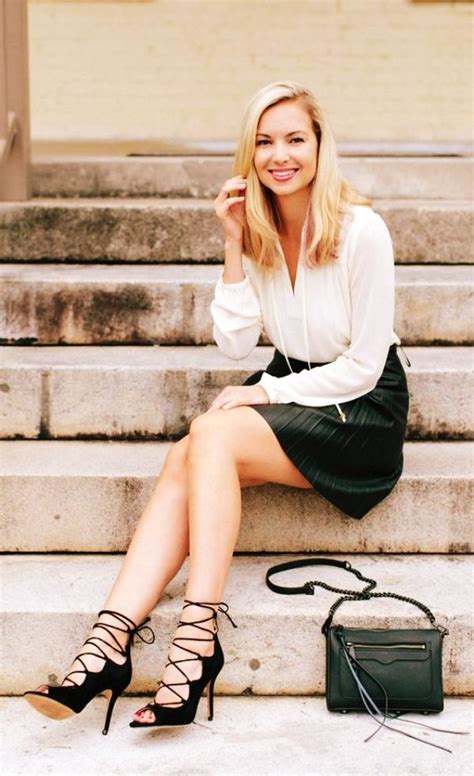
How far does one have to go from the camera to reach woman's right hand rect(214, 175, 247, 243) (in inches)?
110

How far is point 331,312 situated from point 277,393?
291 mm

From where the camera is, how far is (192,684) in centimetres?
238

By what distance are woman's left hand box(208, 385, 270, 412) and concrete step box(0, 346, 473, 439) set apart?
0.50 metres

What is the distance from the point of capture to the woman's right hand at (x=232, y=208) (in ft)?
9.16

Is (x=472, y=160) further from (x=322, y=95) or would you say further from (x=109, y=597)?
(x=109, y=597)

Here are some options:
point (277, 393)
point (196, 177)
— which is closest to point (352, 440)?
point (277, 393)

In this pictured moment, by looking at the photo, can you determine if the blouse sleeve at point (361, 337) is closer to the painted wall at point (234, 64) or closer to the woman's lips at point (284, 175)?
the woman's lips at point (284, 175)

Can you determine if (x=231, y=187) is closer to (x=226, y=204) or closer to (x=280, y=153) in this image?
(x=226, y=204)

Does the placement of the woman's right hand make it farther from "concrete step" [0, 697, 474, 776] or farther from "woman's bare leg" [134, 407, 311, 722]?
"concrete step" [0, 697, 474, 776]

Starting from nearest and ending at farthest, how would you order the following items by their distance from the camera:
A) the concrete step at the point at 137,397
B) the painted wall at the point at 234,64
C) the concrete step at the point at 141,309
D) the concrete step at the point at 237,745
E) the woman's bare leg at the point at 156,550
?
the concrete step at the point at 237,745, the woman's bare leg at the point at 156,550, the concrete step at the point at 137,397, the concrete step at the point at 141,309, the painted wall at the point at 234,64

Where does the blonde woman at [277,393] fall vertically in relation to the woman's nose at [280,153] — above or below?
below

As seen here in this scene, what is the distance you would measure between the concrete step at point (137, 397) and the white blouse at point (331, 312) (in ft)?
1.36

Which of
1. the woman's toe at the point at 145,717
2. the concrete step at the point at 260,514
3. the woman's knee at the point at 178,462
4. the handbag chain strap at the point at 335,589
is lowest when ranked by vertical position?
the woman's toe at the point at 145,717

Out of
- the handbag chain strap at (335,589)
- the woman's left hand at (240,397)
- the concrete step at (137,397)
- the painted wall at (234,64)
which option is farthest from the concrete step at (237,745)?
the painted wall at (234,64)
